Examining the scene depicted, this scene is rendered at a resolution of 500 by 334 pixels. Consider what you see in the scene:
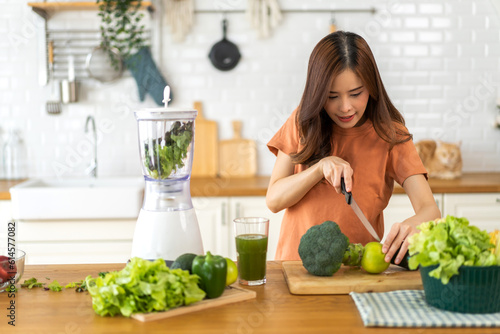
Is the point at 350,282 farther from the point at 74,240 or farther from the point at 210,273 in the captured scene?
the point at 74,240

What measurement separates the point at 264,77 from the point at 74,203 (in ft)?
4.70

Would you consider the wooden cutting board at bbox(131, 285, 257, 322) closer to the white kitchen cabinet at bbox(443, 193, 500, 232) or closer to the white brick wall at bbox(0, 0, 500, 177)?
the white kitchen cabinet at bbox(443, 193, 500, 232)

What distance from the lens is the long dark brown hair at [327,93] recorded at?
1.80 meters

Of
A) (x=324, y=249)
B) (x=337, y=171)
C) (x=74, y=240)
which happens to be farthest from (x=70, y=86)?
(x=324, y=249)

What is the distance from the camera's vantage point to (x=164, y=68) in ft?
12.3

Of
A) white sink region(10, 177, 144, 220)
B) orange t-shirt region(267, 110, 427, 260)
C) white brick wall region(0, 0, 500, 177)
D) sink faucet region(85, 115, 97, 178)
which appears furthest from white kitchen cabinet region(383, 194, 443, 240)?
sink faucet region(85, 115, 97, 178)

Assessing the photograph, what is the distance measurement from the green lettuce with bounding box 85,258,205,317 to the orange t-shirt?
0.75 m

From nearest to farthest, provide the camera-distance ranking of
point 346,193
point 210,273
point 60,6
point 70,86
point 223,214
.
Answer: point 210,273 → point 346,193 → point 223,214 → point 60,6 → point 70,86

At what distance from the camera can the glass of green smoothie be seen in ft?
5.08

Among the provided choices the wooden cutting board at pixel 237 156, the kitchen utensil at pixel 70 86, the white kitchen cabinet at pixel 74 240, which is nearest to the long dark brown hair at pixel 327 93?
the white kitchen cabinet at pixel 74 240

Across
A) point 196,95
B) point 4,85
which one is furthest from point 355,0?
point 4,85

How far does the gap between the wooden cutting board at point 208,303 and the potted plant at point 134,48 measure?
240 cm

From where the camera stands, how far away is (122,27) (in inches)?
142

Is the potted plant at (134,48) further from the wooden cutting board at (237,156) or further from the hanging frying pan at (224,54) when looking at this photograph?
the wooden cutting board at (237,156)
